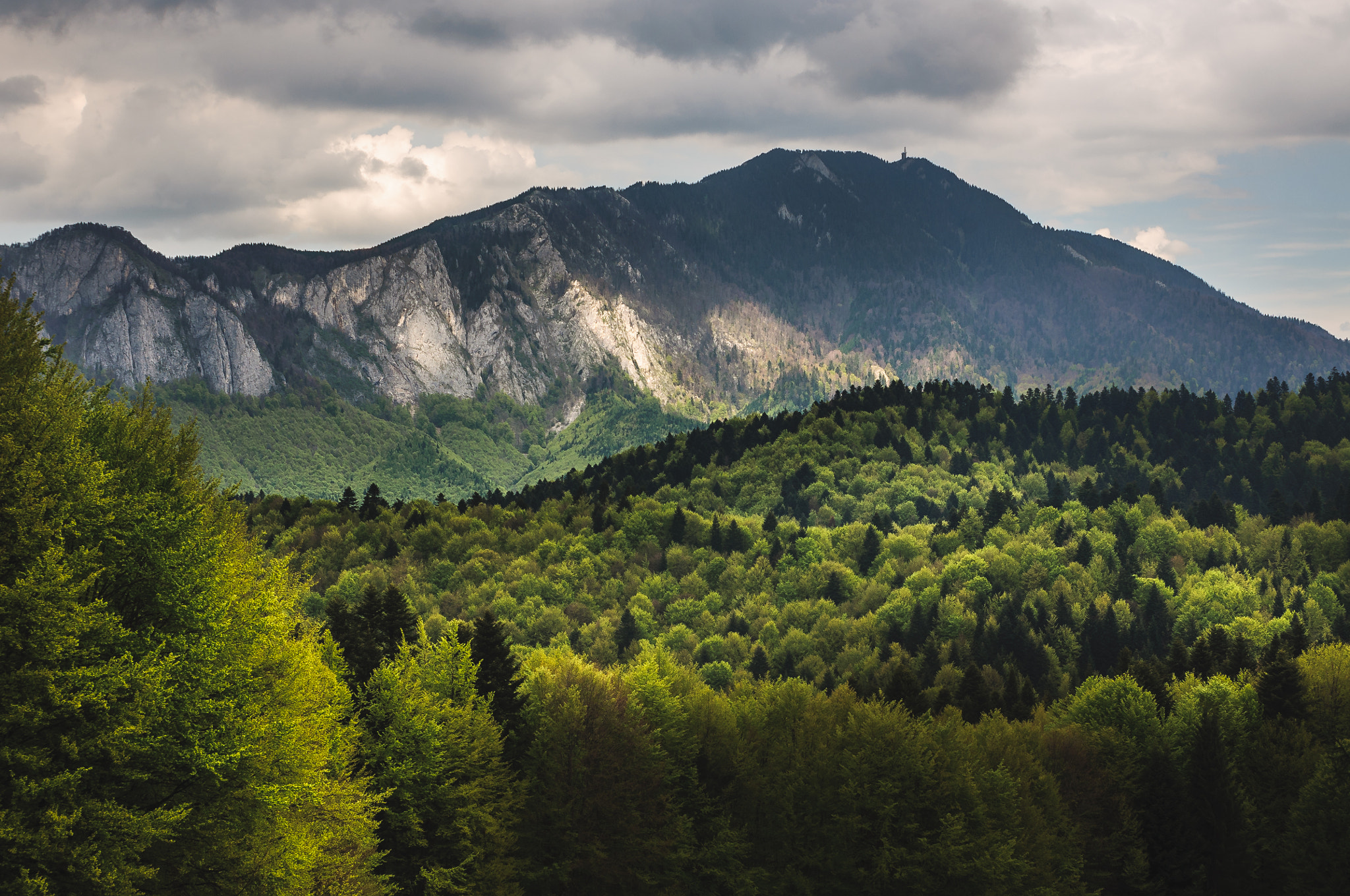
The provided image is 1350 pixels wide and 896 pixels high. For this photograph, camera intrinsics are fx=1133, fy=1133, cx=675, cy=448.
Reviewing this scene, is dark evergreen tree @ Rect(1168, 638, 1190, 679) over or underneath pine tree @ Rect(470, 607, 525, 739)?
underneath

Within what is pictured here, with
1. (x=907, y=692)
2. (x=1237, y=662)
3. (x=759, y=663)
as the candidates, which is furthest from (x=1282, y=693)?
(x=759, y=663)

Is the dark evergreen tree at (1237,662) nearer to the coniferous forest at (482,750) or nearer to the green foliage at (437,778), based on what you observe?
the coniferous forest at (482,750)

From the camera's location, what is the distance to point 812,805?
77188mm

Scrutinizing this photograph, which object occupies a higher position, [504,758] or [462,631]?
[462,631]

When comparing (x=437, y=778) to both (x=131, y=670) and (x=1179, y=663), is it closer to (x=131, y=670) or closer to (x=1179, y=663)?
(x=131, y=670)

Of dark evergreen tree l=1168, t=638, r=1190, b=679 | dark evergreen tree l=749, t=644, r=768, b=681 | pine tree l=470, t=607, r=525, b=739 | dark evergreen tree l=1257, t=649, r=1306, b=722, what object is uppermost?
pine tree l=470, t=607, r=525, b=739

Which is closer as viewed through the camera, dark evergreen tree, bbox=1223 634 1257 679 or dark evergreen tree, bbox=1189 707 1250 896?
dark evergreen tree, bbox=1189 707 1250 896

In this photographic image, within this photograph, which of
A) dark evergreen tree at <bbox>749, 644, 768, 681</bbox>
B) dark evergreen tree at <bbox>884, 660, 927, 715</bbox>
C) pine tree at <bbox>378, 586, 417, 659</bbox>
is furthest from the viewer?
dark evergreen tree at <bbox>749, 644, 768, 681</bbox>

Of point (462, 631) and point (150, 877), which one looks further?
point (462, 631)

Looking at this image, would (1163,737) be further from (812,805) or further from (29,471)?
(29,471)

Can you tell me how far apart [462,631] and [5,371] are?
2244 inches

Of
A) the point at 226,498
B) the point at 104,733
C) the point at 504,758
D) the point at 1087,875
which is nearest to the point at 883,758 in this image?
the point at 1087,875

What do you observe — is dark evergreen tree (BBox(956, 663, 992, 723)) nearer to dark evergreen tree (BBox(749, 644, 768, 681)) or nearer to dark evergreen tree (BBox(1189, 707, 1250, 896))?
dark evergreen tree (BBox(1189, 707, 1250, 896))

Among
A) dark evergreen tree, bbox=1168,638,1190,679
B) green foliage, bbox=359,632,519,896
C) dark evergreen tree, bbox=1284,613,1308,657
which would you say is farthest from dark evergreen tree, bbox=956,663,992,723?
green foliage, bbox=359,632,519,896
